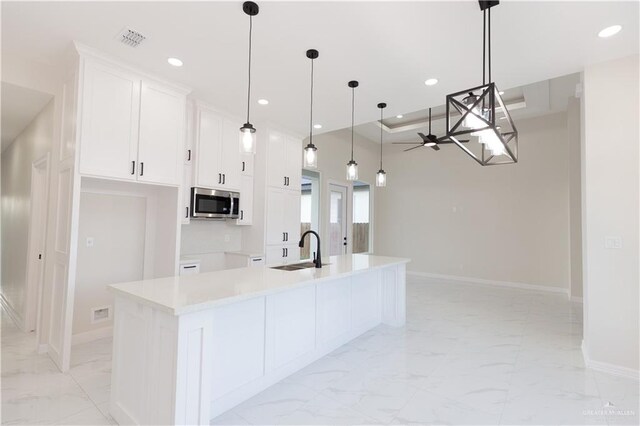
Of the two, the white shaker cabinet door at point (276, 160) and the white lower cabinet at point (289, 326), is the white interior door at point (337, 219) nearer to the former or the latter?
the white shaker cabinet door at point (276, 160)

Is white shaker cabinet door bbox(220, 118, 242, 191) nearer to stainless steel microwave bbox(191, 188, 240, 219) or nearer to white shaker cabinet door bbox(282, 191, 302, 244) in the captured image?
stainless steel microwave bbox(191, 188, 240, 219)

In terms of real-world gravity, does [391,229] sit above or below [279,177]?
below

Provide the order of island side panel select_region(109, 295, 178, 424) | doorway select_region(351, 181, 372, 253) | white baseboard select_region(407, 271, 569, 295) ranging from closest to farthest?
island side panel select_region(109, 295, 178, 424)
white baseboard select_region(407, 271, 569, 295)
doorway select_region(351, 181, 372, 253)

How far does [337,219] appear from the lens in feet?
23.4

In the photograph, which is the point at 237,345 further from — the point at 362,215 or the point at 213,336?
the point at 362,215

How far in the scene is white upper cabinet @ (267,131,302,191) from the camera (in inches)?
192

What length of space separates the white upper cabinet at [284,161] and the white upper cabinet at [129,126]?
1.51 metres

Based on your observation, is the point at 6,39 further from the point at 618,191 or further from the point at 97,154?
the point at 618,191

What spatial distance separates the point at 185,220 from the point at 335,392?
264cm

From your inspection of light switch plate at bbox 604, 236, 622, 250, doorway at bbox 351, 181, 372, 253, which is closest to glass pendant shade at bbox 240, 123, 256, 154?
light switch plate at bbox 604, 236, 622, 250

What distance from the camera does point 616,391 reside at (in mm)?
2494

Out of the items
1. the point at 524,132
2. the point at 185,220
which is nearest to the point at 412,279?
the point at 524,132

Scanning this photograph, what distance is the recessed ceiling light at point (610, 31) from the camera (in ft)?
7.99

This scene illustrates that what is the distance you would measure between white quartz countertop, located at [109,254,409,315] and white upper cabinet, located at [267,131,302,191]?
2317mm
